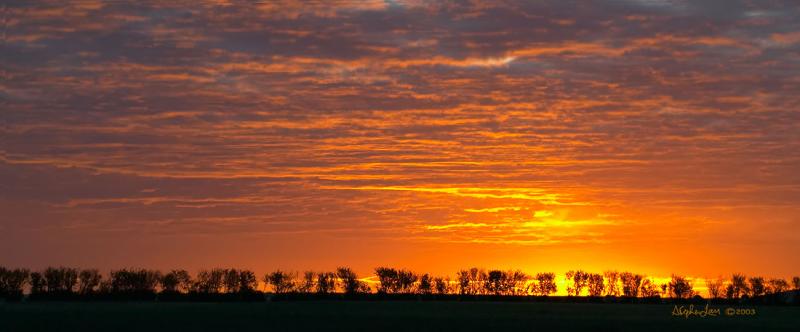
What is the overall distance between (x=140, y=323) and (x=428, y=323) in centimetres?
3271

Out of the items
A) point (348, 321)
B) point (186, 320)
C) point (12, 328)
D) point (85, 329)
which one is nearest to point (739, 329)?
point (348, 321)

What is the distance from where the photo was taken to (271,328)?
9981 cm

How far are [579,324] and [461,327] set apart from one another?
1744cm

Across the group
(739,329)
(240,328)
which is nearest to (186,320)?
(240,328)

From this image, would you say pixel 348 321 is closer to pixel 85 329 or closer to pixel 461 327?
pixel 461 327

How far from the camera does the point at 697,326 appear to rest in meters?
118

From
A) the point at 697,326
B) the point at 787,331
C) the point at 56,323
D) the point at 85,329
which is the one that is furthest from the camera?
the point at 697,326

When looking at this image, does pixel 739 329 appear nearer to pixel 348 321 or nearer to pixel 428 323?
pixel 428 323

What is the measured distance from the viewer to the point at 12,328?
9456 cm

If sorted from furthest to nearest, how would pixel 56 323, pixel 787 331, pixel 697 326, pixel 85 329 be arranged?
pixel 697 326 < pixel 787 331 < pixel 56 323 < pixel 85 329

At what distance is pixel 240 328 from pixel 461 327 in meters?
24.2

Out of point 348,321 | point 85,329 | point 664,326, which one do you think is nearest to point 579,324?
point 664,326

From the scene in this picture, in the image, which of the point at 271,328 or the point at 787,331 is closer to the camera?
the point at 271,328

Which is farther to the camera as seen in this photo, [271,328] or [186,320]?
[186,320]
